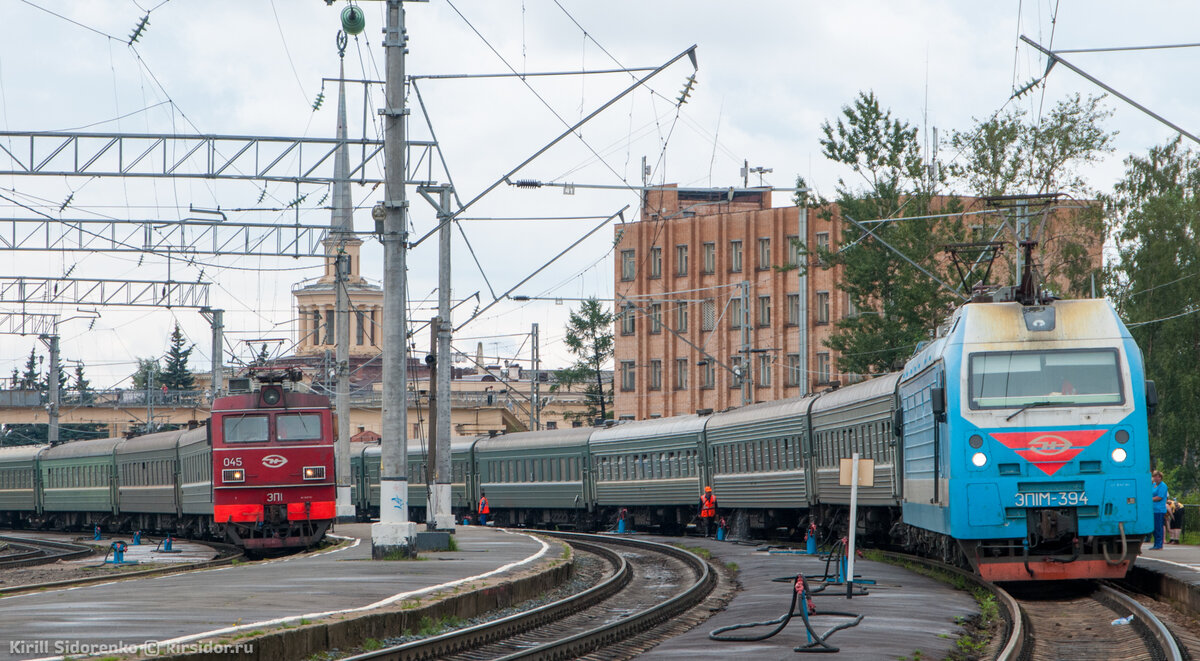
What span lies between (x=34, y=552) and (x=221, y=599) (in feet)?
76.1

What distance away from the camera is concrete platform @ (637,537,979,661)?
496 inches

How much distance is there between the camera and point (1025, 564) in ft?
55.4

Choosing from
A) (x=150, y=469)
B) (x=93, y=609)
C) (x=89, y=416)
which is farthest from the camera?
(x=89, y=416)

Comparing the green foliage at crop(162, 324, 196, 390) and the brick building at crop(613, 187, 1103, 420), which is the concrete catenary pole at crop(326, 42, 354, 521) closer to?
the brick building at crop(613, 187, 1103, 420)

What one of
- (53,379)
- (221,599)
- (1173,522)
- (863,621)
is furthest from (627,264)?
(863,621)

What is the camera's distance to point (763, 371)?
262 feet

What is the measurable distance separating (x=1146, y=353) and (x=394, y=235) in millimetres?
40348

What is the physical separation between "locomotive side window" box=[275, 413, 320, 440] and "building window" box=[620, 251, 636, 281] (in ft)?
183

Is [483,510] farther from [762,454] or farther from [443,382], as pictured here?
[762,454]

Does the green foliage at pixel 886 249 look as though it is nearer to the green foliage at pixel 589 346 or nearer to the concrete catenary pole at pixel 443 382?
the concrete catenary pole at pixel 443 382

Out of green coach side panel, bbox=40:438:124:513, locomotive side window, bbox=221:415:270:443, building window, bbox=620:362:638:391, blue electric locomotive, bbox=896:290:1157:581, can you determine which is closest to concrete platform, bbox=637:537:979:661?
blue electric locomotive, bbox=896:290:1157:581

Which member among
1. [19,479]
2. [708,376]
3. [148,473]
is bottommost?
[19,479]

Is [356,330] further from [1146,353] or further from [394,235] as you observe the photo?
[394,235]

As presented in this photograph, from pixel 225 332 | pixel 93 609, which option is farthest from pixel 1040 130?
pixel 93 609
